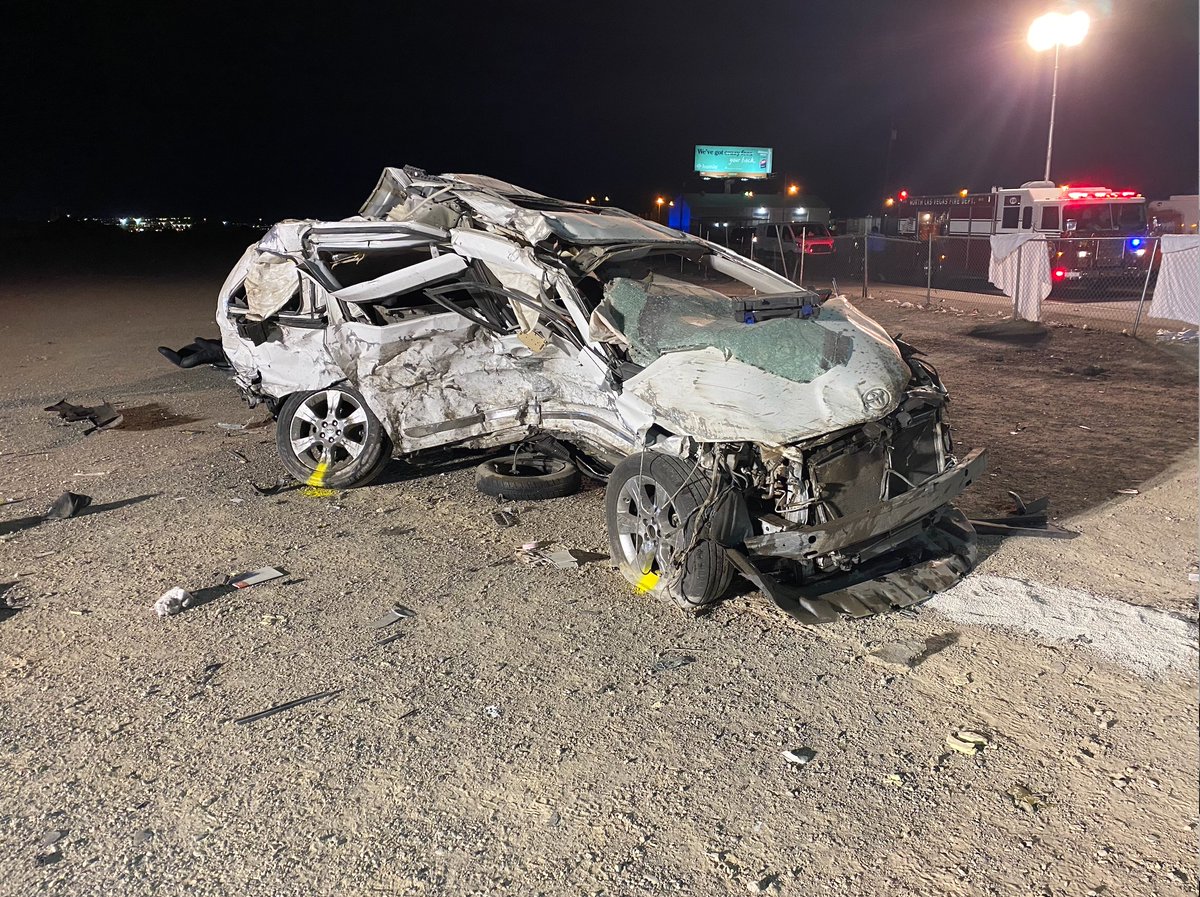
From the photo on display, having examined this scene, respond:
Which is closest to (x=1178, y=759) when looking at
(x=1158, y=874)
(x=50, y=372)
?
(x=1158, y=874)

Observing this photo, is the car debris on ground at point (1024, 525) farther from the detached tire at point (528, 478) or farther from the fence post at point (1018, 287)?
the fence post at point (1018, 287)

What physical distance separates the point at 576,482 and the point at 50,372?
8.64 m

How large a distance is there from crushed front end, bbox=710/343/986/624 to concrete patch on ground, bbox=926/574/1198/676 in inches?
6.9

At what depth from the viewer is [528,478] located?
620 cm

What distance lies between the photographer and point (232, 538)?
557 cm

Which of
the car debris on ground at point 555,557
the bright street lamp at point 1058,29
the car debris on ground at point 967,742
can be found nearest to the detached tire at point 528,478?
the car debris on ground at point 555,557

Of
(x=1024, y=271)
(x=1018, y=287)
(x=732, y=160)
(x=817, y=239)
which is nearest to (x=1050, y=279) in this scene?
(x=1024, y=271)

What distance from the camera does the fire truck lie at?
18031 mm

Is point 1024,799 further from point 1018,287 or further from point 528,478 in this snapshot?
point 1018,287

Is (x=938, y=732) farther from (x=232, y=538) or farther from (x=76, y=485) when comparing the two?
(x=76, y=485)

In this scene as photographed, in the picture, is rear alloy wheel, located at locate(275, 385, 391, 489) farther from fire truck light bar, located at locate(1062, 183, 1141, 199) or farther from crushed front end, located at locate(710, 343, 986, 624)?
fire truck light bar, located at locate(1062, 183, 1141, 199)

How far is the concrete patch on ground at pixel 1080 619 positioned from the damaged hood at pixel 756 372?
47.2 inches

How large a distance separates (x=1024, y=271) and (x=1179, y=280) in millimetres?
2296

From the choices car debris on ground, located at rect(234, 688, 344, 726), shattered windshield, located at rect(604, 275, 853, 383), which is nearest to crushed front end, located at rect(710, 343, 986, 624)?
shattered windshield, located at rect(604, 275, 853, 383)
